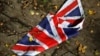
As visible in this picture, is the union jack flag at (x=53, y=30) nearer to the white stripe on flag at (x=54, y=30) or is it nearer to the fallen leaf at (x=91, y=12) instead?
the white stripe on flag at (x=54, y=30)

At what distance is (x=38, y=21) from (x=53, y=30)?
1.59 ft

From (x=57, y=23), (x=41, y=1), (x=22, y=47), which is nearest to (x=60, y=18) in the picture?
(x=57, y=23)

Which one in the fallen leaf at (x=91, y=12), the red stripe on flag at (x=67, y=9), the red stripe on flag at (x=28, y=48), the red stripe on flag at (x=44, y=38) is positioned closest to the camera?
the red stripe on flag at (x=28, y=48)

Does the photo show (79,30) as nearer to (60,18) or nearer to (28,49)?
(60,18)

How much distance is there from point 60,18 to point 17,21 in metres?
1.10

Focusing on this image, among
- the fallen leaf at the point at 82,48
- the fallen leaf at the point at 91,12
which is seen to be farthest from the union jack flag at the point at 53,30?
the fallen leaf at the point at 82,48

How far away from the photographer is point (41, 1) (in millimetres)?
7984

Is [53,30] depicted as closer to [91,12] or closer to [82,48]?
[82,48]

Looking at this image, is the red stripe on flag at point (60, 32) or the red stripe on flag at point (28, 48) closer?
the red stripe on flag at point (28, 48)

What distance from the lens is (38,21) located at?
7.70 meters

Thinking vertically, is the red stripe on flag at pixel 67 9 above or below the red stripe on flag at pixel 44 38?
above

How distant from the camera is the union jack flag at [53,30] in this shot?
7.21 metres

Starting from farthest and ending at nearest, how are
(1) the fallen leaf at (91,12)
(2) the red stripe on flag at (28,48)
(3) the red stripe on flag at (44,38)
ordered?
(1) the fallen leaf at (91,12) → (3) the red stripe on flag at (44,38) → (2) the red stripe on flag at (28,48)

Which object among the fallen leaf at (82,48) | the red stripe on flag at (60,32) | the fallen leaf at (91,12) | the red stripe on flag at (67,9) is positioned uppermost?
the red stripe on flag at (67,9)
